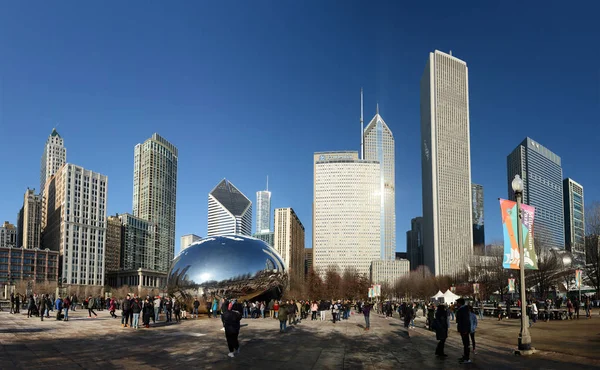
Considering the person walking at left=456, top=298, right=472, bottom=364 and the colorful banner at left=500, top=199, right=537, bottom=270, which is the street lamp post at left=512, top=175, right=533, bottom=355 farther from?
the person walking at left=456, top=298, right=472, bottom=364

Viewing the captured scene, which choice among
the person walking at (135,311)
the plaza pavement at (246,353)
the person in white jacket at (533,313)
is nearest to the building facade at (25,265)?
the person walking at (135,311)

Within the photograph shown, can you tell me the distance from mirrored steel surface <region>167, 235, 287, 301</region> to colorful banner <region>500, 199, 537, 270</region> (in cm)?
2526

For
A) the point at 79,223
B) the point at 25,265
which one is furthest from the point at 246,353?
the point at 79,223

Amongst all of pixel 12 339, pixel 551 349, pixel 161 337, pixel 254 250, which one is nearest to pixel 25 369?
pixel 12 339

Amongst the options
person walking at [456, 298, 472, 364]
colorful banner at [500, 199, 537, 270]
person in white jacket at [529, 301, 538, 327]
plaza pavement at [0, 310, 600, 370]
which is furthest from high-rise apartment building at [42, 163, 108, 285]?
person walking at [456, 298, 472, 364]

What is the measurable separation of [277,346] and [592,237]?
4434cm

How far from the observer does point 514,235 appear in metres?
20.8

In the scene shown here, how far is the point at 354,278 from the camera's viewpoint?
485 ft

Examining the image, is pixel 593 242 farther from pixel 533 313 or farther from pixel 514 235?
pixel 514 235

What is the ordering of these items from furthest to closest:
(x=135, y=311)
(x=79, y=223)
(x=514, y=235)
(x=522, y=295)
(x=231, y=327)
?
(x=79, y=223) < (x=135, y=311) < (x=514, y=235) < (x=522, y=295) < (x=231, y=327)

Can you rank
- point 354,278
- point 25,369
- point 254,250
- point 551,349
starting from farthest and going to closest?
point 354,278 → point 254,250 → point 551,349 → point 25,369

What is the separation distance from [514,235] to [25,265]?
173065 mm

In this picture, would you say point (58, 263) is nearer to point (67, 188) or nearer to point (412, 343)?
point (67, 188)

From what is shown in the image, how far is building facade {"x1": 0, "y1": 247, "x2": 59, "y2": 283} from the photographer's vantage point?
161 metres
